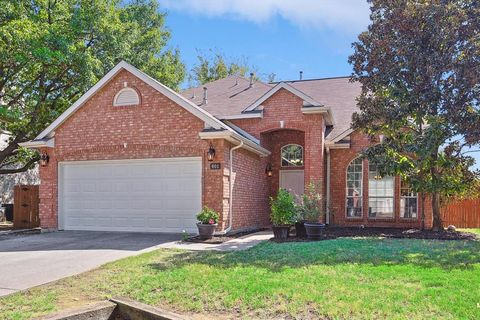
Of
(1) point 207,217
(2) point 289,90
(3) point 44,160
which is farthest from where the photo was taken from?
(2) point 289,90

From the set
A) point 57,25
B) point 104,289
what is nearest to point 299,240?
point 104,289

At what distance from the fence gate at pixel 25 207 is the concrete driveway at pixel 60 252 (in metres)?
4.02

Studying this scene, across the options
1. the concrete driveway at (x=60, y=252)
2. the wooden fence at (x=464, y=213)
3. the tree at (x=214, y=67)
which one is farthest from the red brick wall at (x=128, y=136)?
the tree at (x=214, y=67)

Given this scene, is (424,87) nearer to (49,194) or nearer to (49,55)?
(49,194)

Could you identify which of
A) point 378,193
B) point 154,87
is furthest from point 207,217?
point 378,193

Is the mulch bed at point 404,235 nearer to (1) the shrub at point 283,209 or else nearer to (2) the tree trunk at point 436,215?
(2) the tree trunk at point 436,215

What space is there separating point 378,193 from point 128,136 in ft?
30.3

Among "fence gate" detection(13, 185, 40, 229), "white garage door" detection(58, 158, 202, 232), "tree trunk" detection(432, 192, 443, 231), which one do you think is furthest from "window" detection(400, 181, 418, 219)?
"fence gate" detection(13, 185, 40, 229)

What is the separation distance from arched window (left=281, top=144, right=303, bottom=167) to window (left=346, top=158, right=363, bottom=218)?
1922mm

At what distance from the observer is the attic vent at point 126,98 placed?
44.8 ft

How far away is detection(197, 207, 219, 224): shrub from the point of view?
1162cm

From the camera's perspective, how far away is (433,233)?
1266cm

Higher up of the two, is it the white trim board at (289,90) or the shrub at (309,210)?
the white trim board at (289,90)

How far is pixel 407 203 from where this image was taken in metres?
15.8
